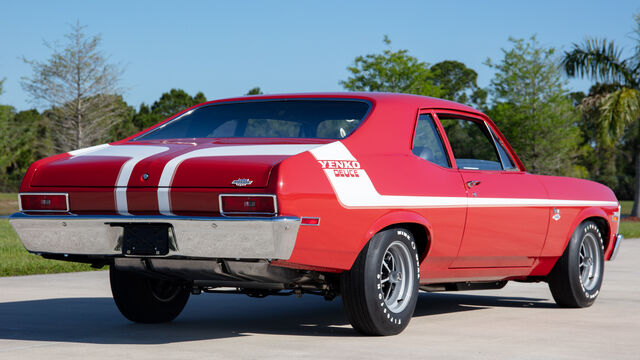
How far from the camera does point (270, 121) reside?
255 inches

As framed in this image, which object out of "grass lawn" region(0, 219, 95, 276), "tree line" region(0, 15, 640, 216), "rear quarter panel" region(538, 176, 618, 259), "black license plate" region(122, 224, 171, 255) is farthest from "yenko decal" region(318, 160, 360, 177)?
"tree line" region(0, 15, 640, 216)

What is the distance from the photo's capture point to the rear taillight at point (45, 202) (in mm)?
5684

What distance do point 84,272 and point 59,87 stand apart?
2720cm

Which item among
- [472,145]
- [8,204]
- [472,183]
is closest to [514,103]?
[472,145]

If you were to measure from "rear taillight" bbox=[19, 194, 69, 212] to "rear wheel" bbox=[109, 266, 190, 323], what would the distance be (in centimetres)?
115

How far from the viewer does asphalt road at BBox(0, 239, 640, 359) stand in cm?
549

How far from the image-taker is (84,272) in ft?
38.2

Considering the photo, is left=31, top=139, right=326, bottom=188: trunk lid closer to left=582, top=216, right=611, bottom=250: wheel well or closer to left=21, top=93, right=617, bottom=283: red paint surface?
left=21, top=93, right=617, bottom=283: red paint surface

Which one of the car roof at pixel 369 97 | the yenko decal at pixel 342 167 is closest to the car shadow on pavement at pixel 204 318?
the yenko decal at pixel 342 167

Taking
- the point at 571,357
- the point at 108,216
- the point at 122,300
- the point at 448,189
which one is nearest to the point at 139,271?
the point at 108,216

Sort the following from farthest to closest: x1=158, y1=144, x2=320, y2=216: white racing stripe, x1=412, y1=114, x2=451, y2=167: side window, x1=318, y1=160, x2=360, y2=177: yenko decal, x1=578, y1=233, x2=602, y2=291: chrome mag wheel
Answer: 1. x1=578, y1=233, x2=602, y2=291: chrome mag wheel
2. x1=412, y1=114, x2=451, y2=167: side window
3. x1=318, y1=160, x2=360, y2=177: yenko decal
4. x1=158, y1=144, x2=320, y2=216: white racing stripe

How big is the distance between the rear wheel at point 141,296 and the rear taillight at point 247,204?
1.74 m

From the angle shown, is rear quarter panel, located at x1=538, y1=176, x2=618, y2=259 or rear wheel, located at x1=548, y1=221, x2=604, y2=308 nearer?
rear quarter panel, located at x1=538, y1=176, x2=618, y2=259

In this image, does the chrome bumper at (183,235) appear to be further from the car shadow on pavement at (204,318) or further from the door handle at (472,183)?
the door handle at (472,183)
